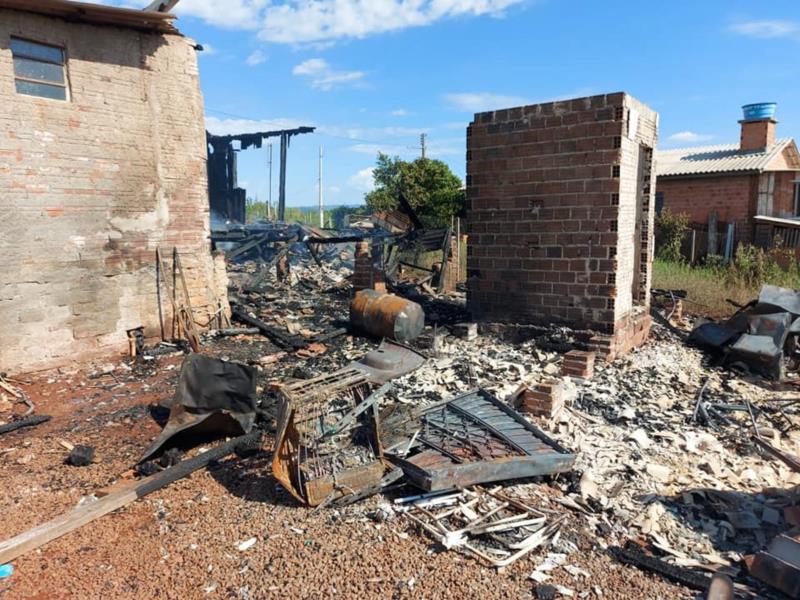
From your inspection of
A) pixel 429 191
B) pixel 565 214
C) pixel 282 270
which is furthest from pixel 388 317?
pixel 429 191

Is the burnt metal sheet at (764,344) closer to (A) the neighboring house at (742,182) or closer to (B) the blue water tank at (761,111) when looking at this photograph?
(A) the neighboring house at (742,182)

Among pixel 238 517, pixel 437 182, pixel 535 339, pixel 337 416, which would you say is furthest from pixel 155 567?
pixel 437 182

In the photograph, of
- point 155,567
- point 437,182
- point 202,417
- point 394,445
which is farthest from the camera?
point 437,182

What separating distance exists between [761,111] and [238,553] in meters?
22.3

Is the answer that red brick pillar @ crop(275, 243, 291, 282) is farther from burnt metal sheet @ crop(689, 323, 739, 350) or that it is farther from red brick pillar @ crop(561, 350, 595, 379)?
burnt metal sheet @ crop(689, 323, 739, 350)

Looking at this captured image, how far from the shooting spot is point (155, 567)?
322cm

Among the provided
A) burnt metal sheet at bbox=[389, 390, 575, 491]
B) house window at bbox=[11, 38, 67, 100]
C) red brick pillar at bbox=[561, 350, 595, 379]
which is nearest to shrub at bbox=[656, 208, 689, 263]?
red brick pillar at bbox=[561, 350, 595, 379]

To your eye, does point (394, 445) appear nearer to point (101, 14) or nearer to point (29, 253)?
point (29, 253)

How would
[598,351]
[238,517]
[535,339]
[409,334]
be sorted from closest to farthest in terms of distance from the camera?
[238,517]
[598,351]
[535,339]
[409,334]

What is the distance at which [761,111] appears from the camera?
1872 centimetres

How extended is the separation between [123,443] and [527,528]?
3.92 meters

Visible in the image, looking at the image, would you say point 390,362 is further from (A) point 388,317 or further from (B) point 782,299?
(B) point 782,299

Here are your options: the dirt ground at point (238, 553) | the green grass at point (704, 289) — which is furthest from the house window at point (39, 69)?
the green grass at point (704, 289)

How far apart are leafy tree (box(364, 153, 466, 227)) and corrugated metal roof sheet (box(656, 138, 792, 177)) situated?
22.6 ft
